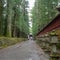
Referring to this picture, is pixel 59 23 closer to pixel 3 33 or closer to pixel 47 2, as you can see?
pixel 3 33

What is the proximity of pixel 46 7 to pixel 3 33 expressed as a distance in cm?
961

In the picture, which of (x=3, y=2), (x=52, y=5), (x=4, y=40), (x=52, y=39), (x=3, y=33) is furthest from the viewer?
(x=52, y=5)

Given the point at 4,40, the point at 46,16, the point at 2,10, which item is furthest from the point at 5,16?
the point at 4,40

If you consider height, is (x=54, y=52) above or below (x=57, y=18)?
below

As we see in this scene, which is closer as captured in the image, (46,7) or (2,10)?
(2,10)

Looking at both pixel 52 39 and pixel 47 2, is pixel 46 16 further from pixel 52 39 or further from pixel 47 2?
pixel 52 39

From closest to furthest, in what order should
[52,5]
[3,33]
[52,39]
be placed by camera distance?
[52,39]
[3,33]
[52,5]

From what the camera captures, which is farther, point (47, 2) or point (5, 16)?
point (47, 2)

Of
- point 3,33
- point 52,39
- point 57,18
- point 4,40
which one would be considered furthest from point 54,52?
point 3,33

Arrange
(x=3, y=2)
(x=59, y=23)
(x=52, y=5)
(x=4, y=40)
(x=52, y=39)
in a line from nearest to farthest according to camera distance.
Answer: (x=59, y=23) < (x=52, y=39) < (x=4, y=40) < (x=3, y=2) < (x=52, y=5)

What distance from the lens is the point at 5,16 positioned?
39125 millimetres

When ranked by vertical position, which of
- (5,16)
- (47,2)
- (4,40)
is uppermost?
(47,2)

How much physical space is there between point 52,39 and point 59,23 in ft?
2.91

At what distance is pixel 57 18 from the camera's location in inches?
219
